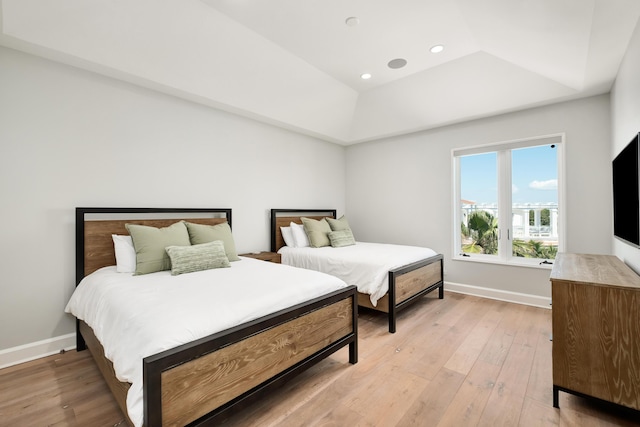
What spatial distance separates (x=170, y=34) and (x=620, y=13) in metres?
3.28

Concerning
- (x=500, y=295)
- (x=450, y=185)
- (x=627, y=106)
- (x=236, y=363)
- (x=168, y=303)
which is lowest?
(x=500, y=295)

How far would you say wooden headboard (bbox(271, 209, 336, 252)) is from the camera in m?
4.27

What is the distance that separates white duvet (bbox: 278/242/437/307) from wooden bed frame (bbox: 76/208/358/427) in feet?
2.13

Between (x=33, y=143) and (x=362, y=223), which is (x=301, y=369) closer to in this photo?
(x=33, y=143)

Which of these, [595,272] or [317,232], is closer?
[595,272]

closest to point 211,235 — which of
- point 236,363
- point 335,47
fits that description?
point 236,363

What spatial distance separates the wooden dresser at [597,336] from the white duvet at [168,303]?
144cm

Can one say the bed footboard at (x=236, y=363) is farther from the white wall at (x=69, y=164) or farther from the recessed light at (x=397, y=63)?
the recessed light at (x=397, y=63)

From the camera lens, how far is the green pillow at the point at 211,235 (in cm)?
297

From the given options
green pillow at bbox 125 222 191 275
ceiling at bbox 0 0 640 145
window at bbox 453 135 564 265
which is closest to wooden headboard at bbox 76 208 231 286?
green pillow at bbox 125 222 191 275

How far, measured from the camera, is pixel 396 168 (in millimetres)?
4922

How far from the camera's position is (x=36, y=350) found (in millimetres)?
2459

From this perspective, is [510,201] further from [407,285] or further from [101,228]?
[101,228]

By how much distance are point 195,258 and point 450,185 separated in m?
3.54
